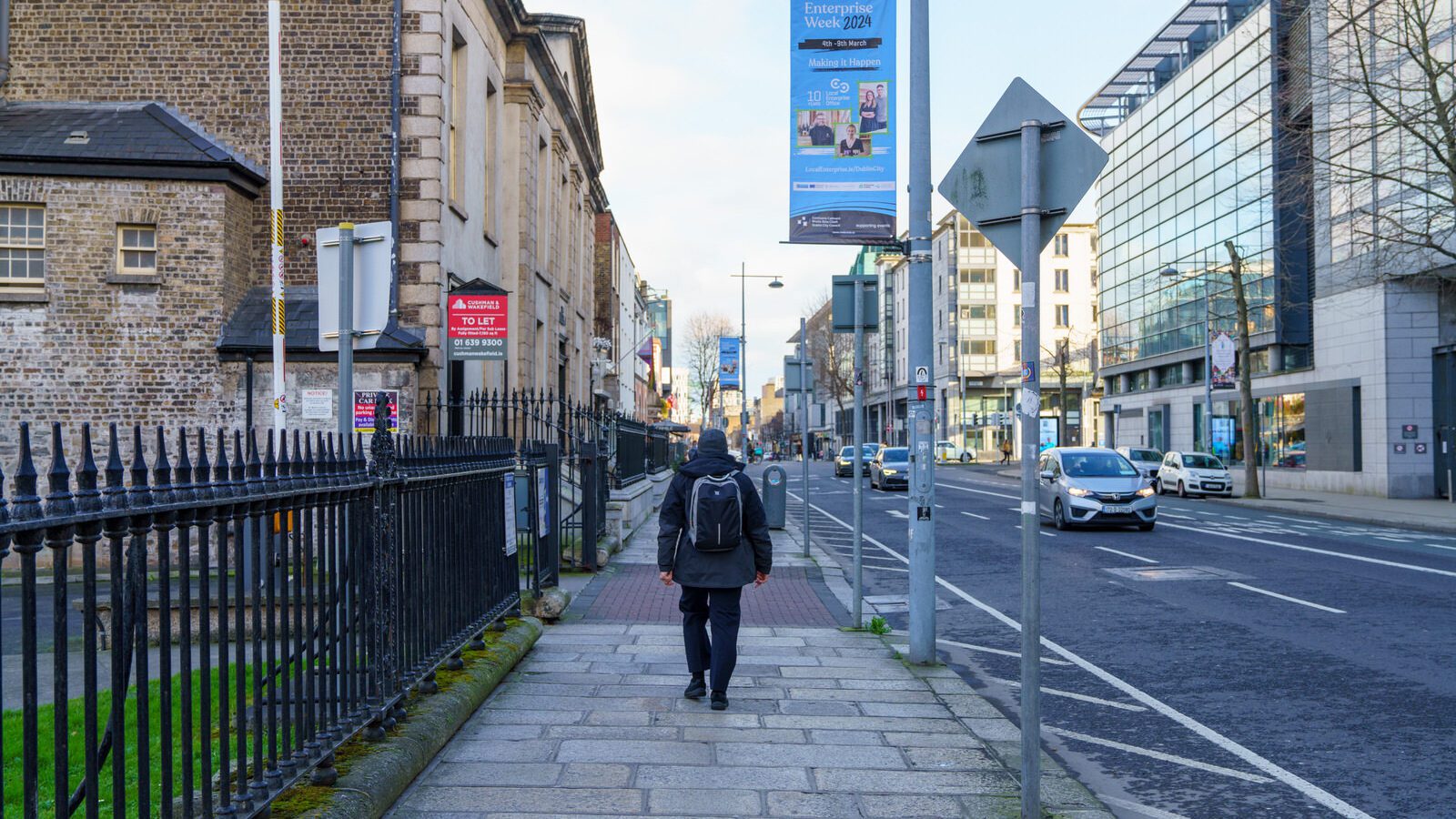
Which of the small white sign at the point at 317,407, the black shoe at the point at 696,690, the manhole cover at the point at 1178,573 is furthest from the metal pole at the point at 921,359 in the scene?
the small white sign at the point at 317,407

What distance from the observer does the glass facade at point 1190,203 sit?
43.1 m

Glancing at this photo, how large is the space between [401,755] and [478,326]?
10995 millimetres

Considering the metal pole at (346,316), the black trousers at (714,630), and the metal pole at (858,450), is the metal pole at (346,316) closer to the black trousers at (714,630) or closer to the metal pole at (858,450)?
the black trousers at (714,630)

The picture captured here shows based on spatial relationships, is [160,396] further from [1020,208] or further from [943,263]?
[943,263]

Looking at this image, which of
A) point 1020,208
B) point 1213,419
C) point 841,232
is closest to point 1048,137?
point 1020,208

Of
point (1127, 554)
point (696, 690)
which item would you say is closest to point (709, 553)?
point (696, 690)

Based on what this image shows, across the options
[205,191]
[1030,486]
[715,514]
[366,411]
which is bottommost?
[715,514]

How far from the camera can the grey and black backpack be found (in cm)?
733

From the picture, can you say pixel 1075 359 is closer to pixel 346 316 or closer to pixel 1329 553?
pixel 1329 553

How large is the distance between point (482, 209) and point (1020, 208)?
1960 cm

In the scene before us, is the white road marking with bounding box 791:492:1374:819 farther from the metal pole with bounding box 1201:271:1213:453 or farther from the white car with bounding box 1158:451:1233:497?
the metal pole with bounding box 1201:271:1213:453

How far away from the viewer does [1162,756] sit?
21.3 feet

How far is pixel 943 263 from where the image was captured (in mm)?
87562

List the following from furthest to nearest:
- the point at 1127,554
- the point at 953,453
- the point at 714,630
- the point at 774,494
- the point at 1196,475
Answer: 1. the point at 953,453
2. the point at 1196,475
3. the point at 774,494
4. the point at 1127,554
5. the point at 714,630
